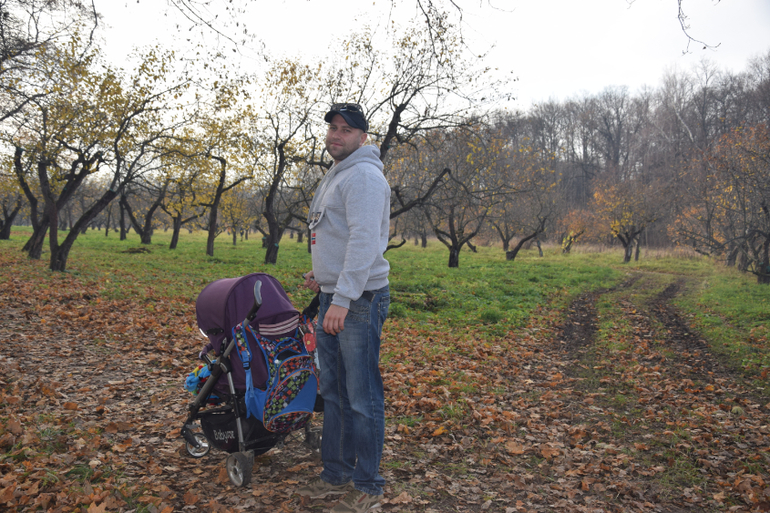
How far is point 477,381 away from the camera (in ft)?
21.4

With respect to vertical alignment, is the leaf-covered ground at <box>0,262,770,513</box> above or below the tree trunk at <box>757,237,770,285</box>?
below

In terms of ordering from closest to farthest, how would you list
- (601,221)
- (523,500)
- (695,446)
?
(523,500) → (695,446) → (601,221)

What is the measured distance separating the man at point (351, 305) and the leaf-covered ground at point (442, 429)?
332 mm

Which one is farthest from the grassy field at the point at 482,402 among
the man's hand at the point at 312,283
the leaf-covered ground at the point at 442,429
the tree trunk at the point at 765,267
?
the tree trunk at the point at 765,267

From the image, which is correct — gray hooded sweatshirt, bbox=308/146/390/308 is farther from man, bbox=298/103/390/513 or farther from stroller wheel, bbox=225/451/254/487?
stroller wheel, bbox=225/451/254/487

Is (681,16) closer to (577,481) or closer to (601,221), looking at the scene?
(577,481)

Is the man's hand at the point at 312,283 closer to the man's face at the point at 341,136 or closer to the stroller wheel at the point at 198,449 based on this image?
the man's face at the point at 341,136

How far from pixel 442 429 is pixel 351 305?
233cm

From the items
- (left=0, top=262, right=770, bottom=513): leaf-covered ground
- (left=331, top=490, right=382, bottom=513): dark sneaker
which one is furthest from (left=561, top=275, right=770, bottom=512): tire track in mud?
(left=331, top=490, right=382, bottom=513): dark sneaker

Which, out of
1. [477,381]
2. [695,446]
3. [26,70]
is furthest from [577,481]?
[26,70]

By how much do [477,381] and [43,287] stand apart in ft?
35.5

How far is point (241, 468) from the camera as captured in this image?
3.34 meters

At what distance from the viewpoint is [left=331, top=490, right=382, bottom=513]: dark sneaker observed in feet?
10.0

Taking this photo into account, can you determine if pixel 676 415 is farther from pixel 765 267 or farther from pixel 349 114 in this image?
pixel 765 267
